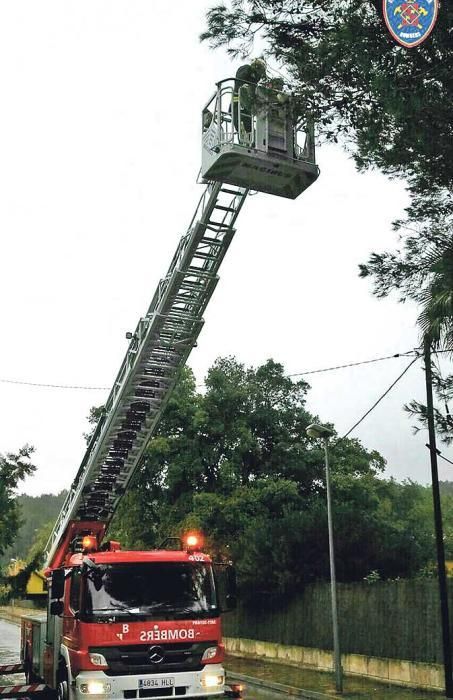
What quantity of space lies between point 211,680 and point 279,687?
317 inches

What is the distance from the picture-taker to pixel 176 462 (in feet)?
121

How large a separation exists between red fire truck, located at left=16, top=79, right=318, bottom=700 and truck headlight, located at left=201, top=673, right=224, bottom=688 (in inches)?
0.6

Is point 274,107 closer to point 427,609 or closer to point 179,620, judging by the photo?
point 179,620

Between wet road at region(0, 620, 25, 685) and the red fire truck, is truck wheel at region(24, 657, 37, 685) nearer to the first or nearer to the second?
the red fire truck

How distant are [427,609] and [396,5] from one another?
13754 millimetres

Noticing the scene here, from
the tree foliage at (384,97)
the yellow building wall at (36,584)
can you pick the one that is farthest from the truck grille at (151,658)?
the yellow building wall at (36,584)

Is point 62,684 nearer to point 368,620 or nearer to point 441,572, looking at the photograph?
point 441,572

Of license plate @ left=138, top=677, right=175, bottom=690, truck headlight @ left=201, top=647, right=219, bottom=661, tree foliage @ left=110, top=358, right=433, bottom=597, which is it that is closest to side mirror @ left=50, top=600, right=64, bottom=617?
license plate @ left=138, top=677, right=175, bottom=690

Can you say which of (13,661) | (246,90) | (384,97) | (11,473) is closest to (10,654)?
(13,661)

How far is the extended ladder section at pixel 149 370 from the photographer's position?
1440 centimetres

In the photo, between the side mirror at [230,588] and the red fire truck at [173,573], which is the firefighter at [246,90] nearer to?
the red fire truck at [173,573]

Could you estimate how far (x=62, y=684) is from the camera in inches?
458

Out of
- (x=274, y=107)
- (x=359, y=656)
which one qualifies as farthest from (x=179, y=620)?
(x=359, y=656)

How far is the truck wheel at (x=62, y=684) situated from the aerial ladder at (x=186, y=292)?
5.43 metres
